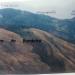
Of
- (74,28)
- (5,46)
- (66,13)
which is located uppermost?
(66,13)

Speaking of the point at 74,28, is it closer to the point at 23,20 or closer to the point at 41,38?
the point at 41,38

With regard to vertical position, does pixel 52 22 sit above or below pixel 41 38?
above

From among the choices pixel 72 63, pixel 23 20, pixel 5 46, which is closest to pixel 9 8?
pixel 23 20

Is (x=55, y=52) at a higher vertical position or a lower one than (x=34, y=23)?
lower

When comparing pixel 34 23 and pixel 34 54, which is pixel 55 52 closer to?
pixel 34 54

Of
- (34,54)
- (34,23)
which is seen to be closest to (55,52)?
(34,54)

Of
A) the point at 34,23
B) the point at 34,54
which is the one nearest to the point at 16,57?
the point at 34,54
